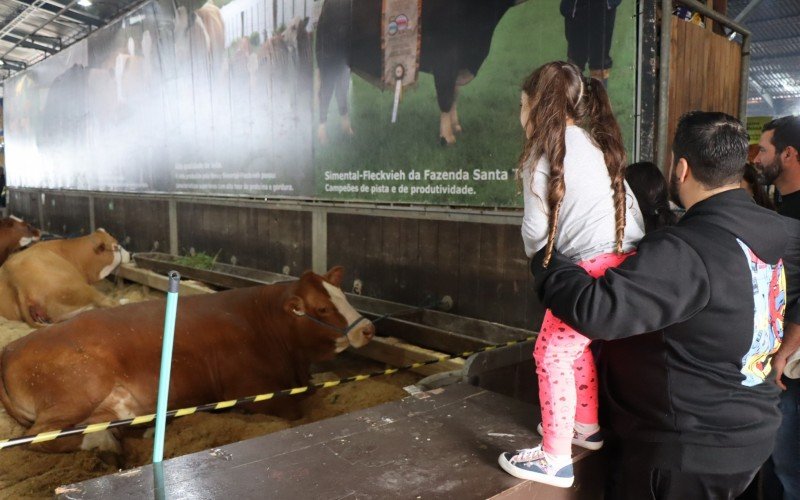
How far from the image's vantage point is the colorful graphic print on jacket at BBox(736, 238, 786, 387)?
1450 millimetres

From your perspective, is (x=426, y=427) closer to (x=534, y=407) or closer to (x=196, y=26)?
(x=534, y=407)

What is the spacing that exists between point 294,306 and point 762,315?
2622 millimetres

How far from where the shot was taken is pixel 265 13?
642 cm

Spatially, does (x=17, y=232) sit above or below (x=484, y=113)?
below

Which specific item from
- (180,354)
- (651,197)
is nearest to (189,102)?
(180,354)

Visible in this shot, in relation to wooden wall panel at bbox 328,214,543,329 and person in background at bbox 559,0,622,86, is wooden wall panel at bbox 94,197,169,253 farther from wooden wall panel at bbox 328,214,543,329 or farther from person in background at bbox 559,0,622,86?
person in background at bbox 559,0,622,86

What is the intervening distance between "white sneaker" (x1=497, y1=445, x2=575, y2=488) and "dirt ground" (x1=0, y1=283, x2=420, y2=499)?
1.74m

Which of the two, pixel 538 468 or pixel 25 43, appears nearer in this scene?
pixel 538 468

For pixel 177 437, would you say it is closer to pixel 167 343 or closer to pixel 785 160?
pixel 167 343

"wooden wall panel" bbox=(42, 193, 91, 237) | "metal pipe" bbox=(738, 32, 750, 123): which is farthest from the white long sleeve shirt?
"wooden wall panel" bbox=(42, 193, 91, 237)

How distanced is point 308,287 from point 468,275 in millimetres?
1401

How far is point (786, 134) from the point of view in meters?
2.39

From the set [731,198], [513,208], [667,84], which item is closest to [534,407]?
[731,198]

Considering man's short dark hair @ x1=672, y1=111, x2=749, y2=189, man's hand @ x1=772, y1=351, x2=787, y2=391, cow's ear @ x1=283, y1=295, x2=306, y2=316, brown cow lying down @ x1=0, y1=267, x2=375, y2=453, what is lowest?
brown cow lying down @ x1=0, y1=267, x2=375, y2=453
